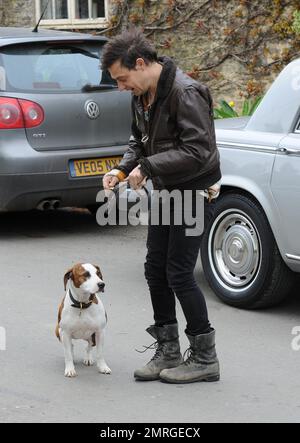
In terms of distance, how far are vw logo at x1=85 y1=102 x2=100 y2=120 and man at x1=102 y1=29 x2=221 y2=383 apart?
365 cm

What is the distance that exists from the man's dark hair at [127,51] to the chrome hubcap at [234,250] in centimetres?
201

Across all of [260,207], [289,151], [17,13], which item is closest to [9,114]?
[260,207]

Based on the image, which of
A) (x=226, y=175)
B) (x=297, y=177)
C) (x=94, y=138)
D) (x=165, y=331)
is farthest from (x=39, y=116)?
(x=165, y=331)

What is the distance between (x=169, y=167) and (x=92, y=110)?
14.0 feet

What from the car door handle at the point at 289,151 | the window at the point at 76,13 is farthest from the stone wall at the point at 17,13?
the car door handle at the point at 289,151

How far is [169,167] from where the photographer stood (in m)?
5.30

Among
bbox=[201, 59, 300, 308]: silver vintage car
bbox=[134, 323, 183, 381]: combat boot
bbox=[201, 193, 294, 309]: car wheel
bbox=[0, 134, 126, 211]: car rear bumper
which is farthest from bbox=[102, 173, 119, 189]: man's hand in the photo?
bbox=[0, 134, 126, 211]: car rear bumper

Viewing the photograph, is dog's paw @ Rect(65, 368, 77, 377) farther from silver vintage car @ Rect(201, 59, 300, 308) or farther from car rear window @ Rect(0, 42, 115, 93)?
car rear window @ Rect(0, 42, 115, 93)

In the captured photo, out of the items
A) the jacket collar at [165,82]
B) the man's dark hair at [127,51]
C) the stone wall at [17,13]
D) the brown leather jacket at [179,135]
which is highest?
the man's dark hair at [127,51]

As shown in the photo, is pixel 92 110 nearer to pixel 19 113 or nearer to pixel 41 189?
pixel 19 113

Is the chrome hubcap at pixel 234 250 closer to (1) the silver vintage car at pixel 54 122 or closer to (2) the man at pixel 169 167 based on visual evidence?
(2) the man at pixel 169 167

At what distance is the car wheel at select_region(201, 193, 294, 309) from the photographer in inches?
274

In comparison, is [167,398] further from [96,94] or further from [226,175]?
[96,94]

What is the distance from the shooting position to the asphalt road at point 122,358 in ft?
17.1
